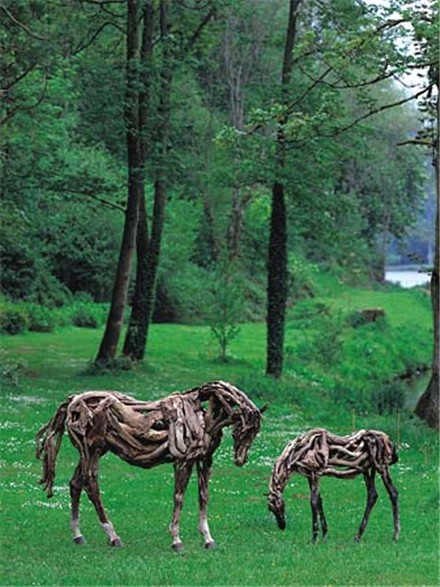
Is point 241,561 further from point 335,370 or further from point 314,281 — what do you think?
point 314,281

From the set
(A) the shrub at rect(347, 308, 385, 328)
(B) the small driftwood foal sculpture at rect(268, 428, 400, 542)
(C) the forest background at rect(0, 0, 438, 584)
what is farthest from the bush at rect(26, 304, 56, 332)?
(B) the small driftwood foal sculpture at rect(268, 428, 400, 542)

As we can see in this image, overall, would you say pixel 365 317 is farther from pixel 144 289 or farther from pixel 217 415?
pixel 217 415

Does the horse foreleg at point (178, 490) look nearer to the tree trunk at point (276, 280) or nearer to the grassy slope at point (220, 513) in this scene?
the grassy slope at point (220, 513)

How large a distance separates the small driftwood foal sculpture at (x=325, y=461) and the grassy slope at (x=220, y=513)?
1.86 feet

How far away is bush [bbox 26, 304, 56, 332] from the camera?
167ft

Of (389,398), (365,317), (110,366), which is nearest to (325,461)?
(389,398)

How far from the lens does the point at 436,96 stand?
30.6m

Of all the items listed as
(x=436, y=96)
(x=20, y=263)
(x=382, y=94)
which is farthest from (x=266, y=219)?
(x=436, y=96)

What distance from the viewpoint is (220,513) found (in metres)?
17.3

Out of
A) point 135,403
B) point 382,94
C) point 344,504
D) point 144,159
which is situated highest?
point 382,94

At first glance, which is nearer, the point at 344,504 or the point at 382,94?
the point at 344,504

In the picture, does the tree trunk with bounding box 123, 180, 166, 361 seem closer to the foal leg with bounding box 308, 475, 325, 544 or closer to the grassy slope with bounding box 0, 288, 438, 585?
the grassy slope with bounding box 0, 288, 438, 585

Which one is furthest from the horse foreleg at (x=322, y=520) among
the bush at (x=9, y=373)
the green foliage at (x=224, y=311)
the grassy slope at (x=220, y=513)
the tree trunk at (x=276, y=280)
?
the green foliage at (x=224, y=311)

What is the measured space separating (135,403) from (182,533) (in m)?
2.64
